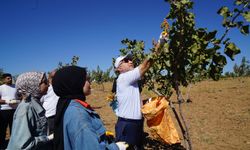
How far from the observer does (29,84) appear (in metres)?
2.73

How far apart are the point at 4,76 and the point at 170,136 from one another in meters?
4.84

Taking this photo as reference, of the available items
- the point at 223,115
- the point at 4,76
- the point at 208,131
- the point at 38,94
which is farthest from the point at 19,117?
the point at 223,115

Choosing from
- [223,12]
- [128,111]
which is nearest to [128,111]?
[128,111]

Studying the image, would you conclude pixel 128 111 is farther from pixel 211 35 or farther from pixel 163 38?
pixel 211 35

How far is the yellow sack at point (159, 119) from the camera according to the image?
13.6 ft

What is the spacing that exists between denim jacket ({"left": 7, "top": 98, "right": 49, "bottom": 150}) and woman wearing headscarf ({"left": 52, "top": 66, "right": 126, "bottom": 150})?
0.47m

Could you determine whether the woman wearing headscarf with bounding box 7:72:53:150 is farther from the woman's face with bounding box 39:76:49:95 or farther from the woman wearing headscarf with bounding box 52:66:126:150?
the woman wearing headscarf with bounding box 52:66:126:150

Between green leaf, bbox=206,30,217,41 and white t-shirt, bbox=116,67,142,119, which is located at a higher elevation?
green leaf, bbox=206,30,217,41

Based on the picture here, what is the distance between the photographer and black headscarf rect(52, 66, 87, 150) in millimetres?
2021

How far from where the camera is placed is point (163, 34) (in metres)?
3.60

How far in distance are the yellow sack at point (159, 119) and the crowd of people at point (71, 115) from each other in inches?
9.9

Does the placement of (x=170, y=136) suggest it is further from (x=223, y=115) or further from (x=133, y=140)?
(x=223, y=115)

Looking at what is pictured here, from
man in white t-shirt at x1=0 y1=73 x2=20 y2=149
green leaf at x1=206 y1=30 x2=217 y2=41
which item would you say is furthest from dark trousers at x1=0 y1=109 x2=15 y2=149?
green leaf at x1=206 y1=30 x2=217 y2=41

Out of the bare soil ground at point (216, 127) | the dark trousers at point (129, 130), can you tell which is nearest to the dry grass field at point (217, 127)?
the bare soil ground at point (216, 127)
